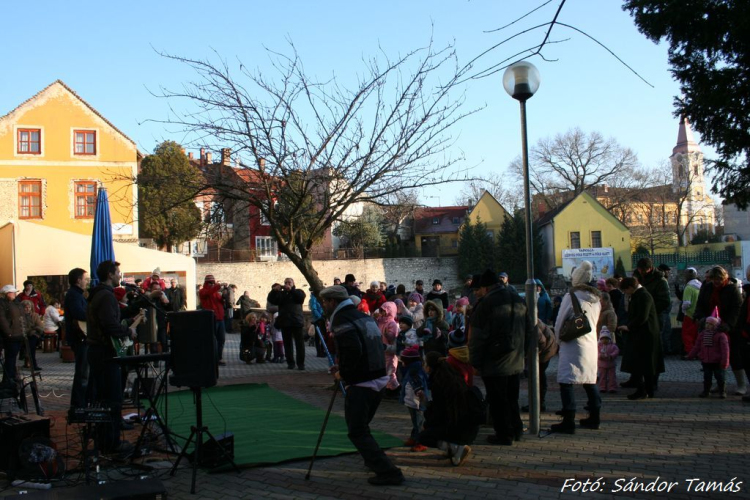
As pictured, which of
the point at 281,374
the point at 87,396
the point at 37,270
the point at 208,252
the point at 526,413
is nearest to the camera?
the point at 87,396

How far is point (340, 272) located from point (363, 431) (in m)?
50.6

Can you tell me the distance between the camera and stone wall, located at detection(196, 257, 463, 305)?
51625 mm

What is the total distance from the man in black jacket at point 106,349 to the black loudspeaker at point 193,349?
1.38 metres

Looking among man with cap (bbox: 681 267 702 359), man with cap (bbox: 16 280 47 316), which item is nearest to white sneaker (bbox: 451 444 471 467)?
man with cap (bbox: 681 267 702 359)

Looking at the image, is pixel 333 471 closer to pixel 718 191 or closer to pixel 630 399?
pixel 630 399

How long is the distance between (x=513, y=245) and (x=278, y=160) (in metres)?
50.0

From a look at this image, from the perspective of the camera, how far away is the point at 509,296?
23.8 feet

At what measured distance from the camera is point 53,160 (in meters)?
34.1

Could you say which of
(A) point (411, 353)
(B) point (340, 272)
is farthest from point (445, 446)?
(B) point (340, 272)

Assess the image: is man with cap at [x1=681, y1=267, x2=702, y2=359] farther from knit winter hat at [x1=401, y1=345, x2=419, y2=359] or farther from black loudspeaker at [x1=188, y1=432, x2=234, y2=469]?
black loudspeaker at [x1=188, y1=432, x2=234, y2=469]

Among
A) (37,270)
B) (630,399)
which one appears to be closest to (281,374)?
(630,399)

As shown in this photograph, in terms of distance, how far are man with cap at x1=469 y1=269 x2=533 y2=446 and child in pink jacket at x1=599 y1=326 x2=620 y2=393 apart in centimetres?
360

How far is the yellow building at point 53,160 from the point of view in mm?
33781

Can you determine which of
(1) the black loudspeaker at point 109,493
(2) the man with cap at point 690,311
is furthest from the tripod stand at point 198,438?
(2) the man with cap at point 690,311
